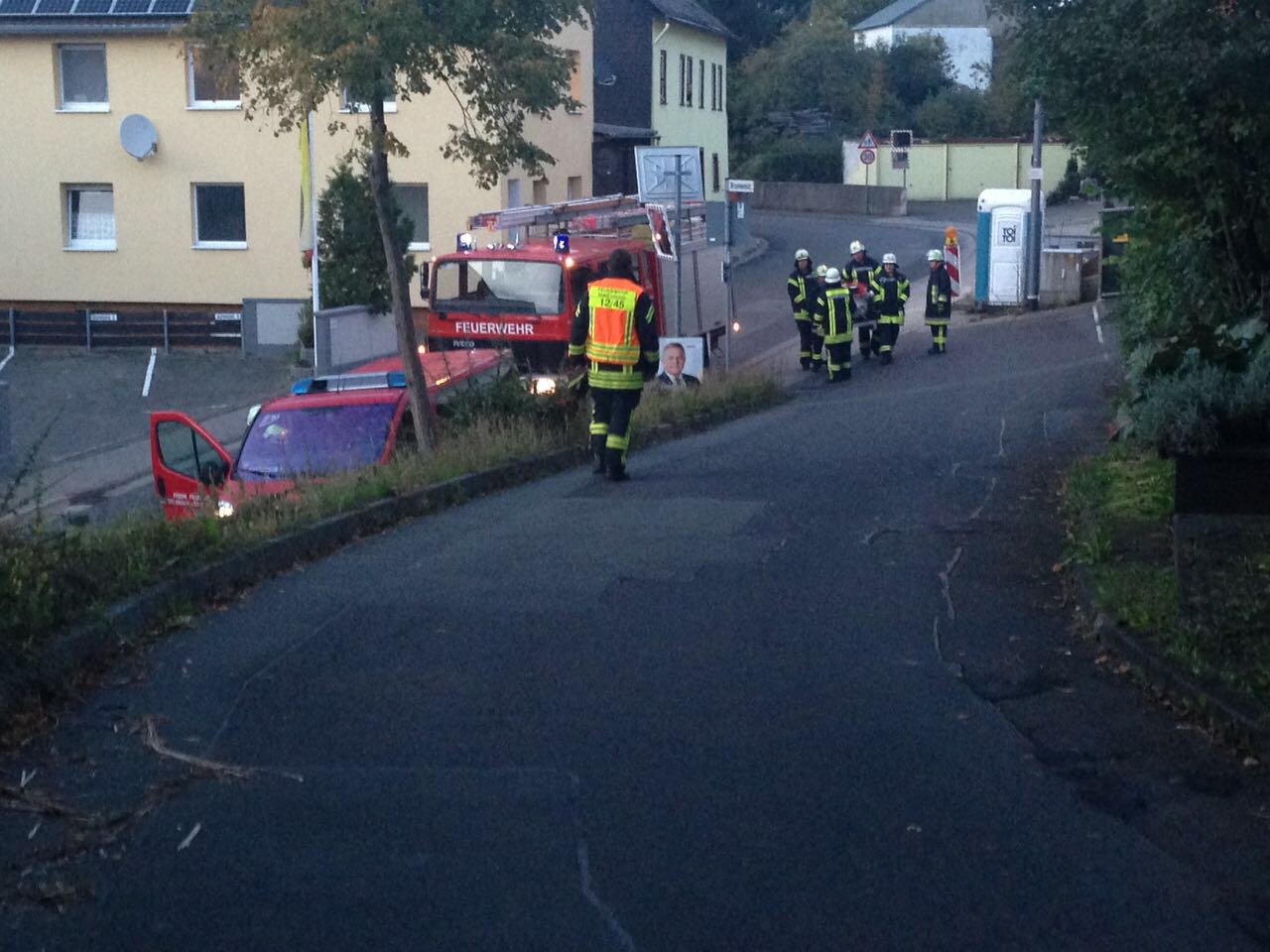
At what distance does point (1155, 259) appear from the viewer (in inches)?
513

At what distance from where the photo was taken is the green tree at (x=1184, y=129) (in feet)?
27.9

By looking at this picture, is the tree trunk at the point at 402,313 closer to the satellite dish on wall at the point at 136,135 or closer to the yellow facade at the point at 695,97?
the satellite dish on wall at the point at 136,135

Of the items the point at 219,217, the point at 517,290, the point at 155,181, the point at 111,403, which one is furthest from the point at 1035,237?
the point at 155,181

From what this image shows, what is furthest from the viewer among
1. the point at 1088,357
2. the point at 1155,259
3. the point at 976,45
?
the point at 976,45

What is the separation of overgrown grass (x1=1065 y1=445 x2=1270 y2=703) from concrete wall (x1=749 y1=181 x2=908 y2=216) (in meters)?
48.2

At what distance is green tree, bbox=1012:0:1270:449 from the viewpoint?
850 cm

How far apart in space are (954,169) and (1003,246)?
104 ft

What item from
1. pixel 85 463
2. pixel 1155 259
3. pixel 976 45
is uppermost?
pixel 976 45

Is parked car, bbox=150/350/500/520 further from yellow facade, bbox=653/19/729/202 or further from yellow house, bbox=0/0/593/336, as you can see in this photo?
yellow facade, bbox=653/19/729/202

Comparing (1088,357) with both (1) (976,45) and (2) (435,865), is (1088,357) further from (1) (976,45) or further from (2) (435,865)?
(1) (976,45)

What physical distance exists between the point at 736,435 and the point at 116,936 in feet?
43.0

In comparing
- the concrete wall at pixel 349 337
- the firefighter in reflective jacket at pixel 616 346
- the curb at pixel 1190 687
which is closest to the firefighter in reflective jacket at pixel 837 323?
the concrete wall at pixel 349 337

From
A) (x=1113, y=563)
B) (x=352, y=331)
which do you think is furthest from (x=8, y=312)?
(x=1113, y=563)

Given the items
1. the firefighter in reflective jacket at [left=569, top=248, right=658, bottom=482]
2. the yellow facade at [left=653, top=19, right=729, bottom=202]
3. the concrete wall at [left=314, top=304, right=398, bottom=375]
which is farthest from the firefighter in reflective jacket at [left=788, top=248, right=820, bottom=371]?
the yellow facade at [left=653, top=19, right=729, bottom=202]
